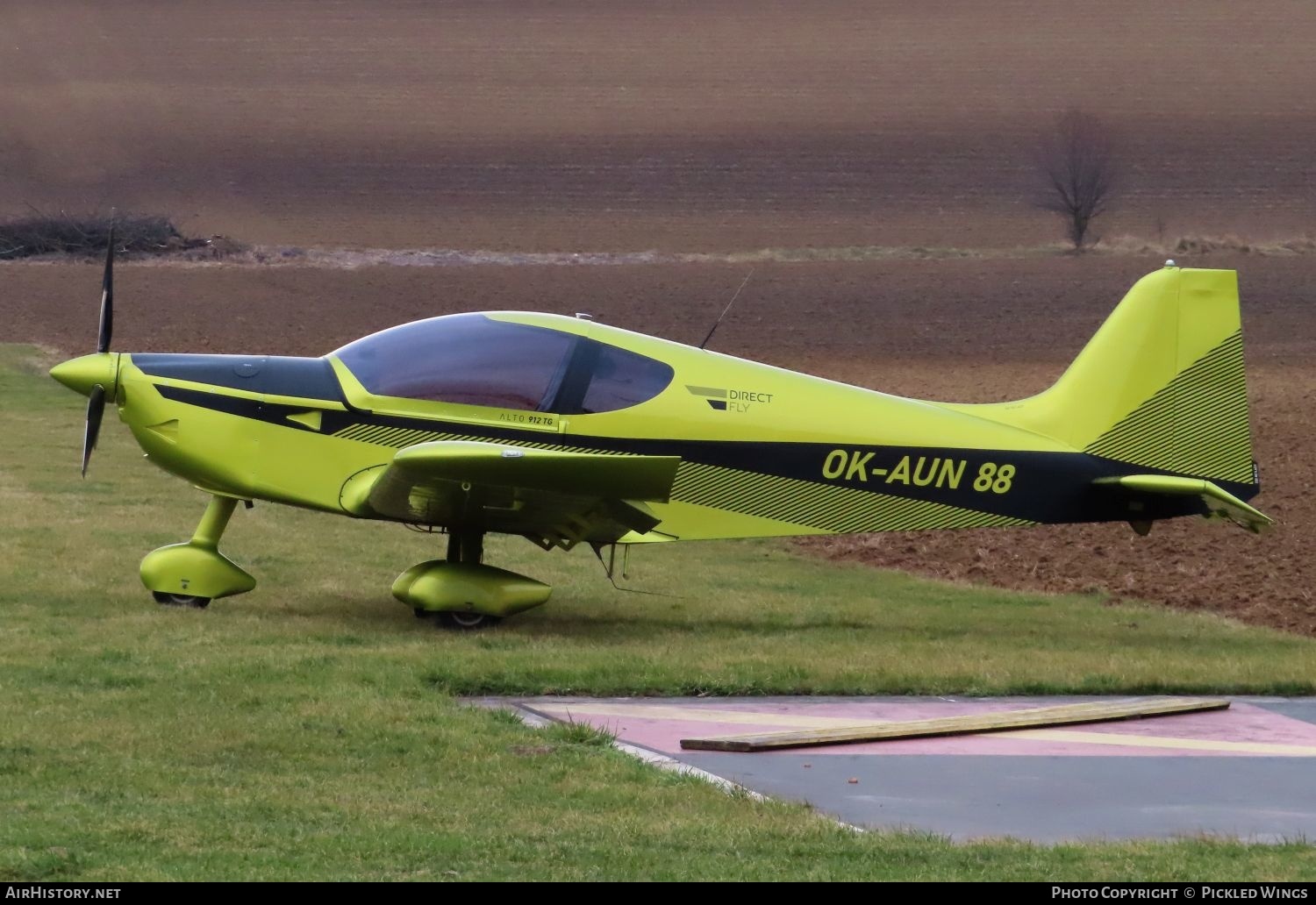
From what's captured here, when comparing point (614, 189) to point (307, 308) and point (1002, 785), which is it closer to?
point (307, 308)

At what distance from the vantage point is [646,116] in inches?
2630

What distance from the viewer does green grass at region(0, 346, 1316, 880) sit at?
19.0 feet

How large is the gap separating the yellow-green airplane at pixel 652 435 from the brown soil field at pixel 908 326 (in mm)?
3357

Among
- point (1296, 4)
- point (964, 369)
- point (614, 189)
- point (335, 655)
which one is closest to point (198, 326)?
point (964, 369)

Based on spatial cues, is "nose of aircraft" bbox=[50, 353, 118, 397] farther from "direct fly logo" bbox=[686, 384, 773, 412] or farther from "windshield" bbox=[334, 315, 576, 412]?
"direct fly logo" bbox=[686, 384, 773, 412]

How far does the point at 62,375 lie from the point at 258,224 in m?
45.4

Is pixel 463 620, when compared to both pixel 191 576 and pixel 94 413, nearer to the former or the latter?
pixel 191 576

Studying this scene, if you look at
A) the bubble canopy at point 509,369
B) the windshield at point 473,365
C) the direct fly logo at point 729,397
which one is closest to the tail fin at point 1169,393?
the direct fly logo at point 729,397

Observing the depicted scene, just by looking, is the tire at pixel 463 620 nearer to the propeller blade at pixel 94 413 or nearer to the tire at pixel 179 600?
the tire at pixel 179 600

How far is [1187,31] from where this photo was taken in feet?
226

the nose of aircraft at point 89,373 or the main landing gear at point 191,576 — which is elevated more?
the nose of aircraft at point 89,373

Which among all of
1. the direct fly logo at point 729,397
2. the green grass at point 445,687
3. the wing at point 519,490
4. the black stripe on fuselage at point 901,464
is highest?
the direct fly logo at point 729,397

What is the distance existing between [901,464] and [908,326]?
2989 centimetres

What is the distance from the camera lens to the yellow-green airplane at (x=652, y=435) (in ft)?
36.9
